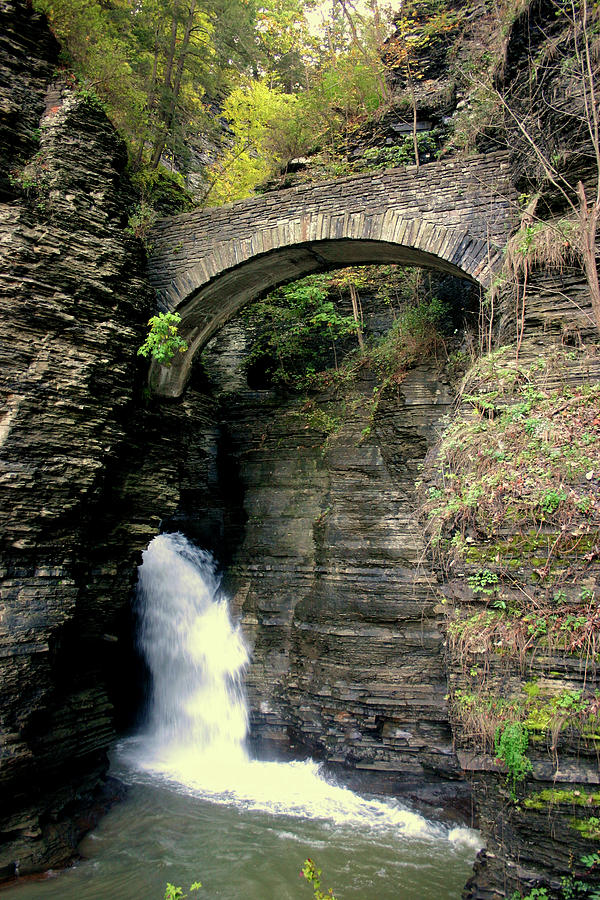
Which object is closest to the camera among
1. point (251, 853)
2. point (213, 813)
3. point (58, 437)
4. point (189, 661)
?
point (251, 853)

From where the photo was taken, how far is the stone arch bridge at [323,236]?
7.02 metres

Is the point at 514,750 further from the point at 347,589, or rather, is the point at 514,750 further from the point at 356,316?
the point at 356,316

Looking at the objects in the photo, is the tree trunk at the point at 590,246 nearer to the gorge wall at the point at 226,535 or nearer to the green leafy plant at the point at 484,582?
the gorge wall at the point at 226,535

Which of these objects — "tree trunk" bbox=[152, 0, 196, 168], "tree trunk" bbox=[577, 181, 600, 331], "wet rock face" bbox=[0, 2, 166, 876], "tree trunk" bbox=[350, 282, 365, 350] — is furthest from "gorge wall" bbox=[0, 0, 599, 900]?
"tree trunk" bbox=[152, 0, 196, 168]

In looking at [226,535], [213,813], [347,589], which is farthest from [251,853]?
[226,535]

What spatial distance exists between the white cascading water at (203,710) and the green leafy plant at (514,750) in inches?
142

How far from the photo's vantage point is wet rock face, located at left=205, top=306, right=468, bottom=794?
7.71 metres

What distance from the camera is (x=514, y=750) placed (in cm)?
387

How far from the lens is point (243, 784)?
25.0 ft

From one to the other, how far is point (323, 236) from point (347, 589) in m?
5.10

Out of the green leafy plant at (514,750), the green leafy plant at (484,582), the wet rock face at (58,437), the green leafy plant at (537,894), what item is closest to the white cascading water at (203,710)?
the wet rock face at (58,437)

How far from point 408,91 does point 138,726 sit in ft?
41.1

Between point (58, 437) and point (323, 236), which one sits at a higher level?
point (323, 236)

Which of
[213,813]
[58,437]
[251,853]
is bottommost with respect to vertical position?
[213,813]
